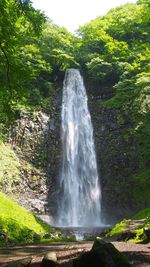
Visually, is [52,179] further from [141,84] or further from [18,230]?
[18,230]

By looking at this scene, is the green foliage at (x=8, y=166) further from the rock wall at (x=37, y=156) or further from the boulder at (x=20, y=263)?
the boulder at (x=20, y=263)

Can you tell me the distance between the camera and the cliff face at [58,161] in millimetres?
25172

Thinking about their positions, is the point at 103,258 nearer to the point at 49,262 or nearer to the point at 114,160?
the point at 49,262

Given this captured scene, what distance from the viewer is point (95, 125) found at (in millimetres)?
30172

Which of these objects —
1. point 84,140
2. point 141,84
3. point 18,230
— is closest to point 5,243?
point 18,230

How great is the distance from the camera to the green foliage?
22875 millimetres

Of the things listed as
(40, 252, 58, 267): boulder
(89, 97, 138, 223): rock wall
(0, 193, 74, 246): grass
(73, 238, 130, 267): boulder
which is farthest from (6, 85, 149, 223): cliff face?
(73, 238, 130, 267): boulder

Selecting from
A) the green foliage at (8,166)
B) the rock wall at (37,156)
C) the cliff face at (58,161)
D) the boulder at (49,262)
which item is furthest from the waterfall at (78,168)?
the boulder at (49,262)

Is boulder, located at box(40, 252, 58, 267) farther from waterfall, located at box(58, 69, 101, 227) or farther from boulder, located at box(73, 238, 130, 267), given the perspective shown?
waterfall, located at box(58, 69, 101, 227)

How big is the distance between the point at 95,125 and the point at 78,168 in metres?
5.06

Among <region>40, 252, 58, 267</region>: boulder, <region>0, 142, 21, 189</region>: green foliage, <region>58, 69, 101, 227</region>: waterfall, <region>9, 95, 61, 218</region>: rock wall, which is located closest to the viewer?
<region>40, 252, 58, 267</region>: boulder

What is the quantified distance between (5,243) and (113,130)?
19948 mm

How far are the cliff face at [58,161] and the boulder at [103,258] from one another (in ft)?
61.5

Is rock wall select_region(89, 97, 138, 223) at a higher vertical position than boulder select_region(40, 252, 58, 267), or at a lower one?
higher
